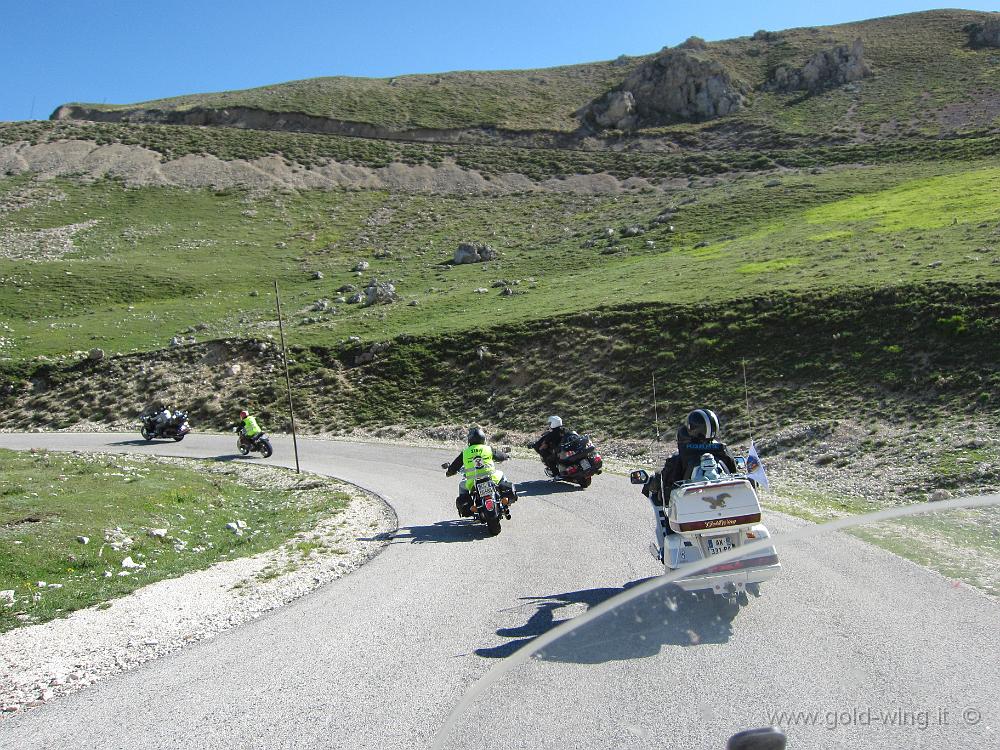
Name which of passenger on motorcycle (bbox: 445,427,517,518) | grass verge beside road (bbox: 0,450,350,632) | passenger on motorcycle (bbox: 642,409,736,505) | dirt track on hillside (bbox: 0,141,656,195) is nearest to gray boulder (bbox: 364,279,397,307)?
grass verge beside road (bbox: 0,450,350,632)

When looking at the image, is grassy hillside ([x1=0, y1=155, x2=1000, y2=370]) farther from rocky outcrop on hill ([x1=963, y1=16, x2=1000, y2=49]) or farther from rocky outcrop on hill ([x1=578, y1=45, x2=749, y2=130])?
rocky outcrop on hill ([x1=963, y1=16, x2=1000, y2=49])

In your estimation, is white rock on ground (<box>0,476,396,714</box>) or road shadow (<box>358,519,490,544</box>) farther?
road shadow (<box>358,519,490,544</box>)

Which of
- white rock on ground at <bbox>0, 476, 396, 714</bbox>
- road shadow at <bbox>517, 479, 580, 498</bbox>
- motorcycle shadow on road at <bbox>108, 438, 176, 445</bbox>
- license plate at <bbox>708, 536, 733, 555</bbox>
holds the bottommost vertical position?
road shadow at <bbox>517, 479, 580, 498</bbox>

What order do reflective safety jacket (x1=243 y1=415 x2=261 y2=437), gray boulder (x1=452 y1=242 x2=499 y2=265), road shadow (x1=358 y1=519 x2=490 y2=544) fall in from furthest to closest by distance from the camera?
1. gray boulder (x1=452 y1=242 x2=499 y2=265)
2. reflective safety jacket (x1=243 y1=415 x2=261 y2=437)
3. road shadow (x1=358 y1=519 x2=490 y2=544)

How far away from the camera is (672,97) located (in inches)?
4013

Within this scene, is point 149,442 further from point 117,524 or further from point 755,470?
point 755,470

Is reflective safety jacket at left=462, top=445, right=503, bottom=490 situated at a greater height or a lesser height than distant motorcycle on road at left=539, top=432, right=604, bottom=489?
greater

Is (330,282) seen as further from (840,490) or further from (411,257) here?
(840,490)

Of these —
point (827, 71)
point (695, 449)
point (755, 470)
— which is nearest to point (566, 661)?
point (695, 449)

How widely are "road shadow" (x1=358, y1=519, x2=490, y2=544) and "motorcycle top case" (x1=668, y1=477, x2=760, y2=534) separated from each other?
5.47m

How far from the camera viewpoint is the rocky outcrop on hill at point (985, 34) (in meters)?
98.2

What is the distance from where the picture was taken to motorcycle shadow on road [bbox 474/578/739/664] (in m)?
2.64

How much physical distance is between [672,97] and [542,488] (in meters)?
98.0

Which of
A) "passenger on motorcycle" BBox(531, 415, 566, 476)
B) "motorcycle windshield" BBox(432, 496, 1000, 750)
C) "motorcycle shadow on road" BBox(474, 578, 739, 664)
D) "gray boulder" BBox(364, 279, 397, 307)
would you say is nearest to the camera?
"motorcycle windshield" BBox(432, 496, 1000, 750)
